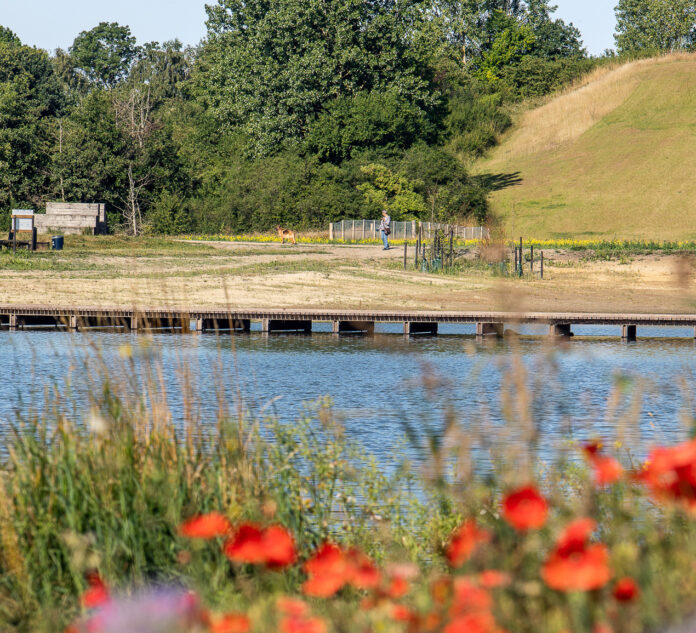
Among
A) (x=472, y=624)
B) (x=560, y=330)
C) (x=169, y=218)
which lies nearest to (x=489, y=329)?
(x=560, y=330)

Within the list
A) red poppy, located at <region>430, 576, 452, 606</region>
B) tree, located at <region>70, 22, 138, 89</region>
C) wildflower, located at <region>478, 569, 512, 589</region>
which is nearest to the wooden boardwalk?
red poppy, located at <region>430, 576, 452, 606</region>

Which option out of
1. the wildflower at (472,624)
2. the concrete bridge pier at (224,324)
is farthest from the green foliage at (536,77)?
the wildflower at (472,624)

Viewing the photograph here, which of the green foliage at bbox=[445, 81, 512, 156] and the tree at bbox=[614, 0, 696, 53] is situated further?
the tree at bbox=[614, 0, 696, 53]

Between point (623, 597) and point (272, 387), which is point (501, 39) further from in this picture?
point (623, 597)

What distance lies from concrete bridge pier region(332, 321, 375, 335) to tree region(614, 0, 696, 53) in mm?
67283

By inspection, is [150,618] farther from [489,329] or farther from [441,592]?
[489,329]

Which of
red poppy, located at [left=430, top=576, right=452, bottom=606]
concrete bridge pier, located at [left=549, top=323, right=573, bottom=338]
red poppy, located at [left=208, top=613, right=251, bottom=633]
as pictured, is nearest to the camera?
red poppy, located at [left=208, top=613, right=251, bottom=633]

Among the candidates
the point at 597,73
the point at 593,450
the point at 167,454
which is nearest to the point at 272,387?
the point at 167,454

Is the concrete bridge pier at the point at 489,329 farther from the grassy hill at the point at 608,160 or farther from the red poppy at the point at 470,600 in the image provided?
the grassy hill at the point at 608,160

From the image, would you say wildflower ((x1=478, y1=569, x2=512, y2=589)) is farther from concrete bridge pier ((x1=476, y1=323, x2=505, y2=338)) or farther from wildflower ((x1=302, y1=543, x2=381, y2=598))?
concrete bridge pier ((x1=476, y1=323, x2=505, y2=338))

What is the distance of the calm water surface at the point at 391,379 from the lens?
9.28 metres

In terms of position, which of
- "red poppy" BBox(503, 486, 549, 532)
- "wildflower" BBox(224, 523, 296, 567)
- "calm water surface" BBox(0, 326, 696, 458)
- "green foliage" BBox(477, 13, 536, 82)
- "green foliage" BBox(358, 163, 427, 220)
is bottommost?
"calm water surface" BBox(0, 326, 696, 458)

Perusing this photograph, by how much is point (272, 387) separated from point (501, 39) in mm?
64119

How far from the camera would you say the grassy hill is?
49.2 meters
